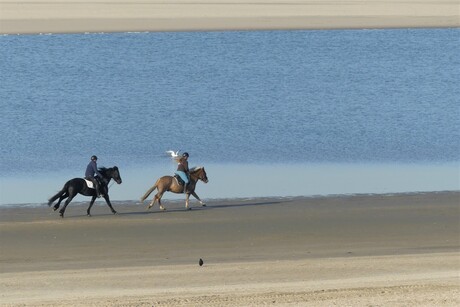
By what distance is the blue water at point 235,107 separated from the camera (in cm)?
3023

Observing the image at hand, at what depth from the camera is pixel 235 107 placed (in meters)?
41.6

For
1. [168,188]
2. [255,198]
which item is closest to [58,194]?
[168,188]

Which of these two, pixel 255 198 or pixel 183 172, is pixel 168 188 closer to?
pixel 183 172

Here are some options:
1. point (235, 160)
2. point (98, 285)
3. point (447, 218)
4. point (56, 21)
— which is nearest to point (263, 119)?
point (235, 160)

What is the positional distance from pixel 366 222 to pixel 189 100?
19.9 metres

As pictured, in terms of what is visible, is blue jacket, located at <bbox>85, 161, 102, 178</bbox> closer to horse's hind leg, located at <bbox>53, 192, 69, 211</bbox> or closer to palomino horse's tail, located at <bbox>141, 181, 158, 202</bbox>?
horse's hind leg, located at <bbox>53, 192, 69, 211</bbox>

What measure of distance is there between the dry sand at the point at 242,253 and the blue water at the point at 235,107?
7.00 feet

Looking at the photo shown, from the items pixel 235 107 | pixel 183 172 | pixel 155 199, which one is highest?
pixel 235 107

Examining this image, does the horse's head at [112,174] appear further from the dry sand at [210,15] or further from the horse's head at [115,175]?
the dry sand at [210,15]

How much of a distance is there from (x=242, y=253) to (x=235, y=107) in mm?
20683

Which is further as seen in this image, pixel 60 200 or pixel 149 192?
pixel 149 192

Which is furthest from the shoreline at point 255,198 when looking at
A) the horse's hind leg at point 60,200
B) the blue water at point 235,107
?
the horse's hind leg at point 60,200

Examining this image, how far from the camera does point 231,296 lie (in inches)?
637

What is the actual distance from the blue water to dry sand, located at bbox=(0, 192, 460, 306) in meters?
2.13
